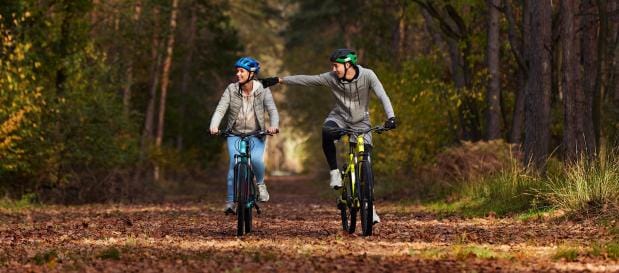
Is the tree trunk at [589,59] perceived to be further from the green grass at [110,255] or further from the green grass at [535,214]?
the green grass at [110,255]

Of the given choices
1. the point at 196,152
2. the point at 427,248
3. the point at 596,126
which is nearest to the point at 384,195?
the point at 596,126

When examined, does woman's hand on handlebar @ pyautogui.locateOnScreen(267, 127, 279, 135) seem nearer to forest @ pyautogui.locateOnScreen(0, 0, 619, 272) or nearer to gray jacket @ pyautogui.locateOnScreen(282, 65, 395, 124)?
gray jacket @ pyautogui.locateOnScreen(282, 65, 395, 124)

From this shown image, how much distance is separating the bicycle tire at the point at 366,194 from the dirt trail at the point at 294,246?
0.22 m

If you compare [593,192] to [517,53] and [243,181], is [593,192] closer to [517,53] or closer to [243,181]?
[243,181]

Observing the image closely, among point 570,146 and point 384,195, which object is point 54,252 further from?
point 384,195

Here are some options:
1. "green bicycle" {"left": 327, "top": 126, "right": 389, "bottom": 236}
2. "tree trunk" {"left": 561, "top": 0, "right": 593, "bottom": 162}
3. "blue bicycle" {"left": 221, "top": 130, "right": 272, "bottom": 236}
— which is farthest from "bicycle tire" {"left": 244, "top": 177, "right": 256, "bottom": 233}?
"tree trunk" {"left": 561, "top": 0, "right": 593, "bottom": 162}

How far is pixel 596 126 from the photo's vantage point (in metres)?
21.9

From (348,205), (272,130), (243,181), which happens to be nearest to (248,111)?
(272,130)

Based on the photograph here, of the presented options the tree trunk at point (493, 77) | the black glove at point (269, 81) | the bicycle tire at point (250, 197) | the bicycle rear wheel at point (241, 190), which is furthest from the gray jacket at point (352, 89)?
the tree trunk at point (493, 77)

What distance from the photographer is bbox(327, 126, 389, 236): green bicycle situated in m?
13.4

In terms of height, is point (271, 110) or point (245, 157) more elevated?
point (271, 110)

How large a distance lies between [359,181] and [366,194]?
7.7 inches

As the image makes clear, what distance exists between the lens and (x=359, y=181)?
44.4 feet

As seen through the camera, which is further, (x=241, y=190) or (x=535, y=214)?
(x=535, y=214)
